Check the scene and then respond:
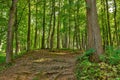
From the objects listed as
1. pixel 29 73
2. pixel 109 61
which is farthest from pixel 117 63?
pixel 29 73

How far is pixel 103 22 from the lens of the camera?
2939 cm

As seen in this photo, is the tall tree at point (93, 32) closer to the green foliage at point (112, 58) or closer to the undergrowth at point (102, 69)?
the undergrowth at point (102, 69)

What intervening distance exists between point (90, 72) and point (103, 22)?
20293 millimetres

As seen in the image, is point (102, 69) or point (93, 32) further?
point (93, 32)

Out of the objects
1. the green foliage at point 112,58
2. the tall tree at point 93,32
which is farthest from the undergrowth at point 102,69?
the tall tree at point 93,32

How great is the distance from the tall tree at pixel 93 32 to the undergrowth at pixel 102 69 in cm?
34

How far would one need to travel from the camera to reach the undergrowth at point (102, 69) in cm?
948

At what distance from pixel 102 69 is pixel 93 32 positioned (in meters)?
2.36

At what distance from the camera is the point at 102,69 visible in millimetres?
10062

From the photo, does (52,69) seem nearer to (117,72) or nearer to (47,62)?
(47,62)

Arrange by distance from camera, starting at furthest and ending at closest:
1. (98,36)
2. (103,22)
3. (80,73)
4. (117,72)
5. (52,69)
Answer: (103,22)
(52,69)
(98,36)
(80,73)
(117,72)

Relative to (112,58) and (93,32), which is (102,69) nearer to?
(112,58)

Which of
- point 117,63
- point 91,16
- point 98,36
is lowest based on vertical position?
point 117,63

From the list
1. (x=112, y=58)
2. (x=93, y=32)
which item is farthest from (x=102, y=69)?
(x=93, y=32)
